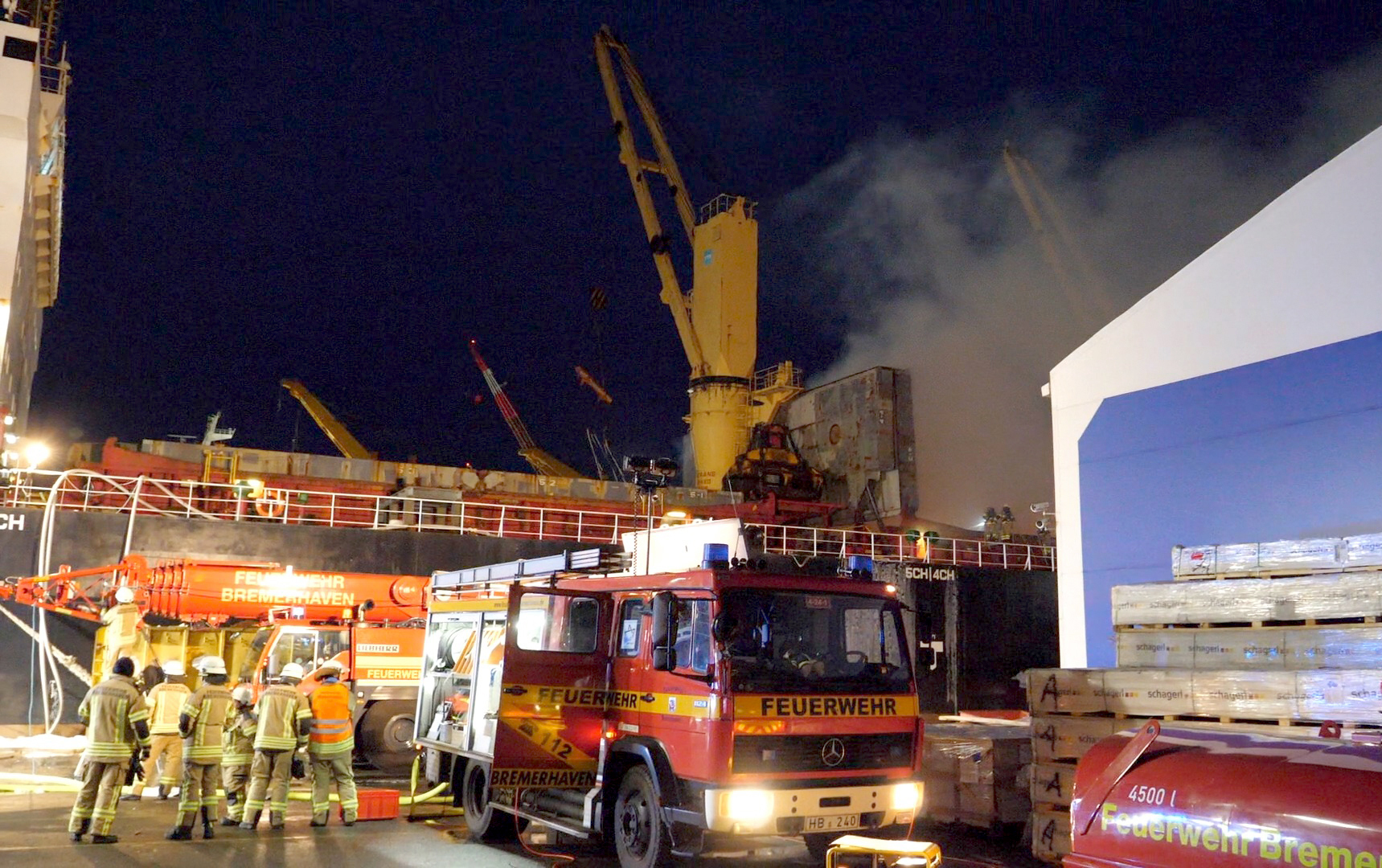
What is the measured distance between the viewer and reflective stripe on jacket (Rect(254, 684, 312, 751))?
376 inches

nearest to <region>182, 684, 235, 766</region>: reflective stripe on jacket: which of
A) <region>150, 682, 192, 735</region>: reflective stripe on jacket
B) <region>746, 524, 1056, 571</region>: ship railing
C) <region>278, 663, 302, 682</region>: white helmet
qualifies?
<region>278, 663, 302, 682</region>: white helmet

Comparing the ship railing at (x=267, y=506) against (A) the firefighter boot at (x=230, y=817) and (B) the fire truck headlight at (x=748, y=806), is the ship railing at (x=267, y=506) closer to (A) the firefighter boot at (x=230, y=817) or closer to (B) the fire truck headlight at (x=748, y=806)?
(A) the firefighter boot at (x=230, y=817)

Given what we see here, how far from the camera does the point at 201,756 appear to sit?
938 centimetres

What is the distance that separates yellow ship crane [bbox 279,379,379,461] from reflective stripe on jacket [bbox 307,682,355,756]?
5723 centimetres

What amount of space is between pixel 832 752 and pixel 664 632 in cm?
151

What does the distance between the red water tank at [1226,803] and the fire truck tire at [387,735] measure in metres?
11.1

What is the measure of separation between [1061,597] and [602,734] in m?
8.83

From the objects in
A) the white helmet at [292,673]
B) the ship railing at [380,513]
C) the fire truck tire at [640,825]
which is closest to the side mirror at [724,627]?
the fire truck tire at [640,825]

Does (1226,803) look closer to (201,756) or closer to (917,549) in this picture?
(201,756)

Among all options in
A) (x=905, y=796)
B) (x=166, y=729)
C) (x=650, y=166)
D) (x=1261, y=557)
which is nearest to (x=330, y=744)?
(x=166, y=729)

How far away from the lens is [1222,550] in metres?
7.52

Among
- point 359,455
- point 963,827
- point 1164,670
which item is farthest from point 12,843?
point 359,455

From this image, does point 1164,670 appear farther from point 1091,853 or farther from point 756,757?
point 1091,853

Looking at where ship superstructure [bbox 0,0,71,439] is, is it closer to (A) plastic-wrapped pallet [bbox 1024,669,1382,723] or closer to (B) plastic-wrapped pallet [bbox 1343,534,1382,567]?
(A) plastic-wrapped pallet [bbox 1024,669,1382,723]
